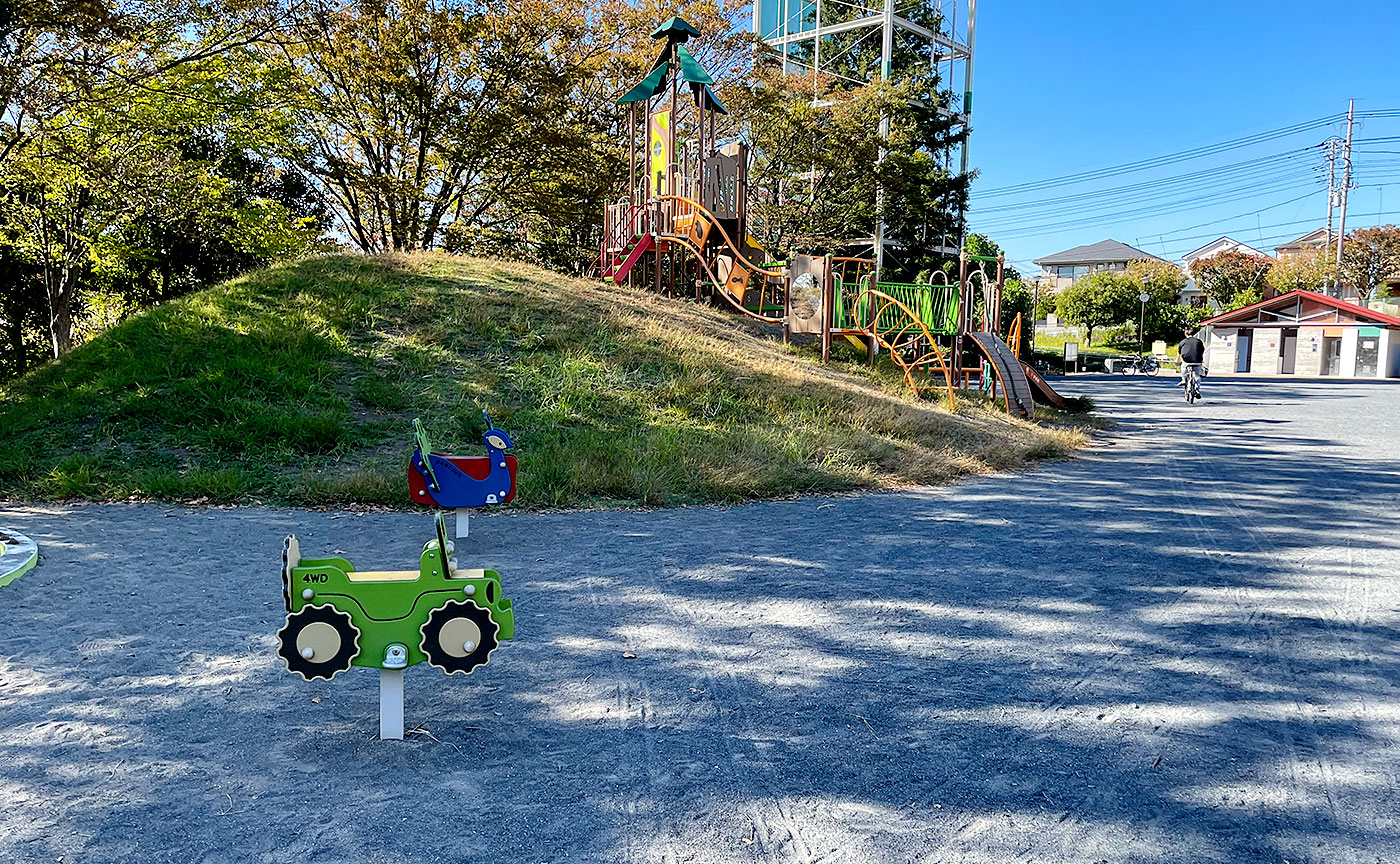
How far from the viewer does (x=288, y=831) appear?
2652mm

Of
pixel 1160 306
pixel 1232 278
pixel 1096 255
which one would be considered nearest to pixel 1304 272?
pixel 1232 278

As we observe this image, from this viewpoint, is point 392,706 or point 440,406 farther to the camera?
point 440,406

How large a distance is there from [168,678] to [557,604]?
1796 mm

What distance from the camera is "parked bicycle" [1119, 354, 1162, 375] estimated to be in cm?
4088

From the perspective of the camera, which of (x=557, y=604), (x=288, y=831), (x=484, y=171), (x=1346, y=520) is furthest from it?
(x=484, y=171)

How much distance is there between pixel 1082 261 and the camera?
87.8 meters

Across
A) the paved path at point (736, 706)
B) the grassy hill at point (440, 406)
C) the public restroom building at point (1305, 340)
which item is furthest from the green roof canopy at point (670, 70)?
the public restroom building at point (1305, 340)

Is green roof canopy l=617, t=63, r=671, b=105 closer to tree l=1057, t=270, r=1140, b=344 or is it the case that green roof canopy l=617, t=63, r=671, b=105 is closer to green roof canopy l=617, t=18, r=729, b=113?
green roof canopy l=617, t=18, r=729, b=113

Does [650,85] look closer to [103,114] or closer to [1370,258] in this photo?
[103,114]

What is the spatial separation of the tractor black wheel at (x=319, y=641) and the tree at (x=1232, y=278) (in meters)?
64.2

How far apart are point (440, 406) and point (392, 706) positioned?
6694mm

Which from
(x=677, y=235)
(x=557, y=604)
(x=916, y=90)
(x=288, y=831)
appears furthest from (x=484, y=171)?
(x=288, y=831)

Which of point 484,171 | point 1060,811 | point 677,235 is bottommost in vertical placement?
point 1060,811

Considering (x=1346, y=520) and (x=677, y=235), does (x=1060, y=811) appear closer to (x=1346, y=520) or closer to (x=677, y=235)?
(x=1346, y=520)
